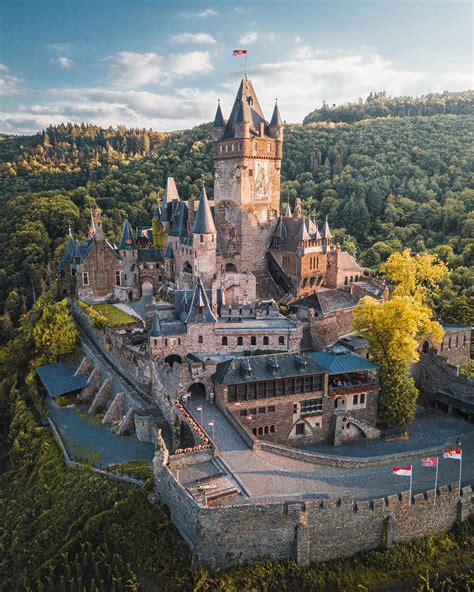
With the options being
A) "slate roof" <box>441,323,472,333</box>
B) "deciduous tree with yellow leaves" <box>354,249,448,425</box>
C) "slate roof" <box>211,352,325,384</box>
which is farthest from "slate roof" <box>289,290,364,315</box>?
"slate roof" <box>211,352,325,384</box>

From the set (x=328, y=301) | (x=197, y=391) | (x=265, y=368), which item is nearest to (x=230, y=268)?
(x=328, y=301)

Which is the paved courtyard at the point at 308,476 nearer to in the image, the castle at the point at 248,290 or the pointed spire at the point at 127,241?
the castle at the point at 248,290

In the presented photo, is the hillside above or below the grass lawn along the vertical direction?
above

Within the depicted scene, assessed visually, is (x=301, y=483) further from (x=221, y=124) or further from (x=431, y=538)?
(x=221, y=124)

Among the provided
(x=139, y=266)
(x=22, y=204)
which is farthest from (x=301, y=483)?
(x=22, y=204)

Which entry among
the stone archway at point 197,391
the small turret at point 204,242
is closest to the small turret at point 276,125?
the small turret at point 204,242

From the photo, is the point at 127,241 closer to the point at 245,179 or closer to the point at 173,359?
the point at 245,179

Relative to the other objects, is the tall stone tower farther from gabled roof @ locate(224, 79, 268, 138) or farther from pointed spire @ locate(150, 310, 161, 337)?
pointed spire @ locate(150, 310, 161, 337)
